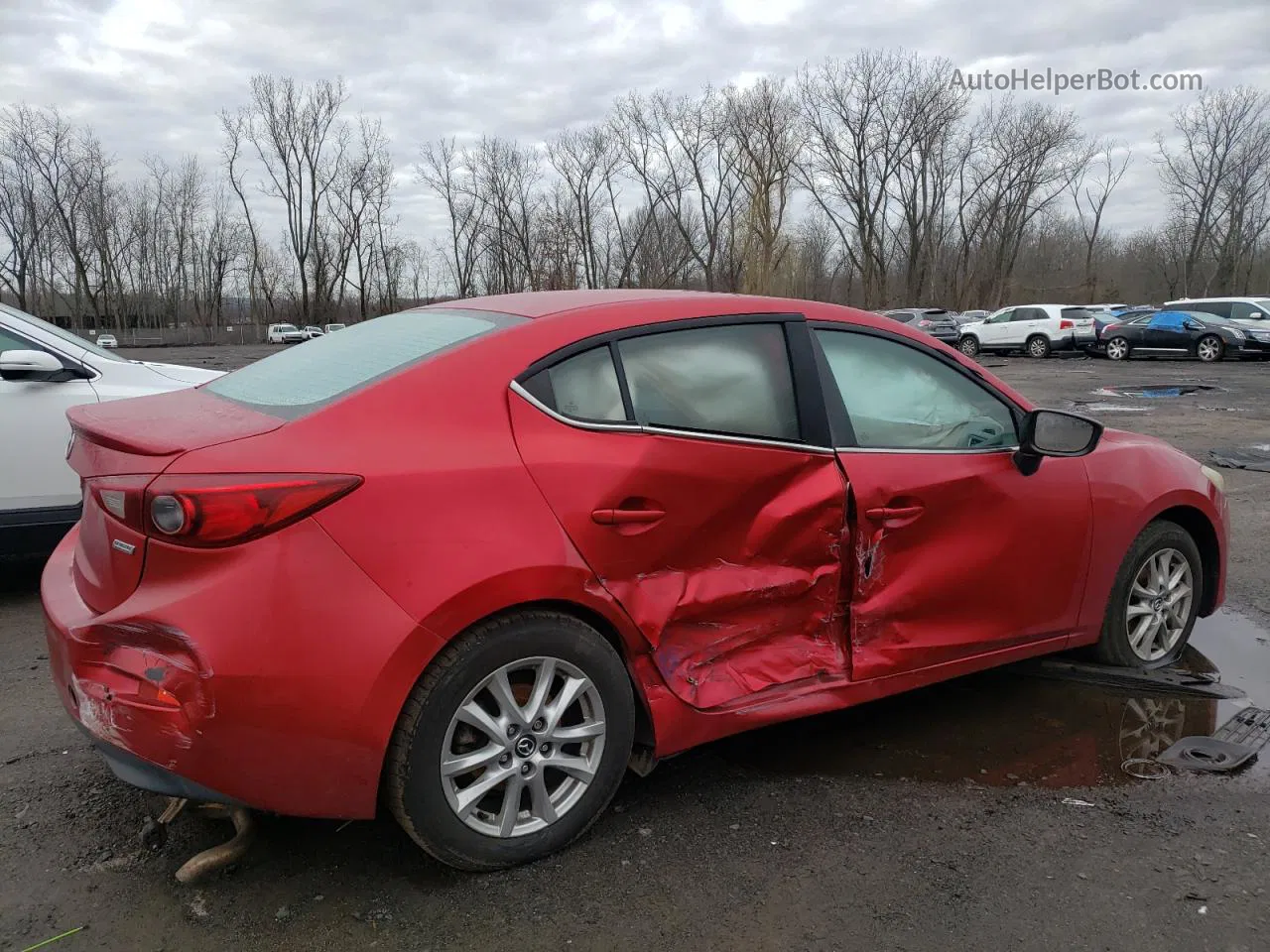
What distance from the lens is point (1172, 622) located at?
3963 millimetres

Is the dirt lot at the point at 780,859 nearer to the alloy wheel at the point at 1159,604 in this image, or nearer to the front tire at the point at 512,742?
the front tire at the point at 512,742

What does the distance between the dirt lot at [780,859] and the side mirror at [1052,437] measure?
40.2 inches

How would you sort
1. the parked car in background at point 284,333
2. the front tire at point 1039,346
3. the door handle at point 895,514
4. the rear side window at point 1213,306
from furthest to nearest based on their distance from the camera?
the parked car in background at point 284,333 < the front tire at point 1039,346 < the rear side window at point 1213,306 < the door handle at point 895,514

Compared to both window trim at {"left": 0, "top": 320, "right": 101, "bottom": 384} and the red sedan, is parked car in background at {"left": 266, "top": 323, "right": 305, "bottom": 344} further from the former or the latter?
the red sedan

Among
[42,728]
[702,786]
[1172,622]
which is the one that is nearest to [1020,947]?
[702,786]

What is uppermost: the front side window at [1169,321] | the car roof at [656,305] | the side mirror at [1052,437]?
the front side window at [1169,321]

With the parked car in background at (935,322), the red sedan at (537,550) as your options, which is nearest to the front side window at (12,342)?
the red sedan at (537,550)

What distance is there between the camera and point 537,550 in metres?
2.38

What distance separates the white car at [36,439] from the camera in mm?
4711

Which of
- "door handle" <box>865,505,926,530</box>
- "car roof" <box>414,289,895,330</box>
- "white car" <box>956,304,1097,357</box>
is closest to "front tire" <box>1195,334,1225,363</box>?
"white car" <box>956,304,1097,357</box>

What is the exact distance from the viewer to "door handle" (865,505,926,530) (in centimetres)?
298

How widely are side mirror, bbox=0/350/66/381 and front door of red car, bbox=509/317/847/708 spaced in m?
3.58

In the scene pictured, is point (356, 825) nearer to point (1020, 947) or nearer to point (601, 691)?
point (601, 691)

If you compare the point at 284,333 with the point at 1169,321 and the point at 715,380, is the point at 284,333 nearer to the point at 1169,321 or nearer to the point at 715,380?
the point at 1169,321
